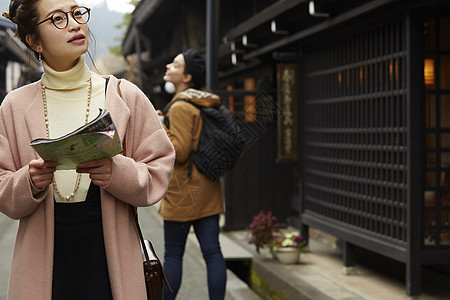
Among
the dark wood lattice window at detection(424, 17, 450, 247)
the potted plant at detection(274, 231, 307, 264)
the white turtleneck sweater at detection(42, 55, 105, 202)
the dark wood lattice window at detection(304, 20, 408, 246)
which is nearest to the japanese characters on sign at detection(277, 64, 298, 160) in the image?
the dark wood lattice window at detection(304, 20, 408, 246)

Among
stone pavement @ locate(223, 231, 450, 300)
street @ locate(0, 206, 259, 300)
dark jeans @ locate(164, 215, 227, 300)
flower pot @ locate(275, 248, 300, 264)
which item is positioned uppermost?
dark jeans @ locate(164, 215, 227, 300)

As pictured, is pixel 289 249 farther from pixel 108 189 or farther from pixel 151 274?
pixel 108 189

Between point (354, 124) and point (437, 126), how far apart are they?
126 centimetres

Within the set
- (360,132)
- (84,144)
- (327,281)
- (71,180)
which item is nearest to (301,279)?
(327,281)

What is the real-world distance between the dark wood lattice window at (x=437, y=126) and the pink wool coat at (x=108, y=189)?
13.0 ft

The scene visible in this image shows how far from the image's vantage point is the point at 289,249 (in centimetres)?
758

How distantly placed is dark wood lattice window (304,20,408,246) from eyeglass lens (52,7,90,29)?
3978mm

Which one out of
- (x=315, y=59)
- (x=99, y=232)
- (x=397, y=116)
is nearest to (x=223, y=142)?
(x=397, y=116)

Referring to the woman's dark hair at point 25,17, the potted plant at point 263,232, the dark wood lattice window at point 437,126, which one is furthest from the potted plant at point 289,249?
the woman's dark hair at point 25,17

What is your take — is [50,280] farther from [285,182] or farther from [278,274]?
[285,182]

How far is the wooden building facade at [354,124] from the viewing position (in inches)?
235

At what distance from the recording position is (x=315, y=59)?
8320mm

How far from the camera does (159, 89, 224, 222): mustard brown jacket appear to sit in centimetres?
492

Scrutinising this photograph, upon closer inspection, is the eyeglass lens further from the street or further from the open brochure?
the street
